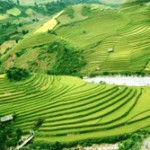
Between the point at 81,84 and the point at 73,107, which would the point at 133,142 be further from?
the point at 81,84

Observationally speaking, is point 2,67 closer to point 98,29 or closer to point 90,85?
point 98,29

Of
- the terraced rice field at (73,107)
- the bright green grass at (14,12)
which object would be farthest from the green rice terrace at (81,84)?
the bright green grass at (14,12)

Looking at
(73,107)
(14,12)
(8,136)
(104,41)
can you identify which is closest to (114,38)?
(104,41)

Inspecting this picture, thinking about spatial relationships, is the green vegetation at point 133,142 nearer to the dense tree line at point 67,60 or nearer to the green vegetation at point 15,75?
the green vegetation at point 15,75

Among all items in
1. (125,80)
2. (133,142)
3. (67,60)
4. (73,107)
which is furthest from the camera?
(67,60)

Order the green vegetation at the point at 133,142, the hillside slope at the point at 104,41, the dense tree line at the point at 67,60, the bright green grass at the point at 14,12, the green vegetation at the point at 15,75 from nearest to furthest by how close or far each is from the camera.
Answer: the green vegetation at the point at 133,142
the green vegetation at the point at 15,75
the hillside slope at the point at 104,41
the dense tree line at the point at 67,60
the bright green grass at the point at 14,12

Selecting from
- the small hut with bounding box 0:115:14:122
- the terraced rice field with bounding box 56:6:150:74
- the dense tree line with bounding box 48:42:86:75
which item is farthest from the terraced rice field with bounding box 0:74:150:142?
the dense tree line with bounding box 48:42:86:75

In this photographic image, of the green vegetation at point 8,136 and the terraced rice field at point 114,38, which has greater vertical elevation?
the terraced rice field at point 114,38

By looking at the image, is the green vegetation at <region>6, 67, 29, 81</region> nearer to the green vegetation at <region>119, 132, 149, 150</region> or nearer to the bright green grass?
the green vegetation at <region>119, 132, 149, 150</region>
